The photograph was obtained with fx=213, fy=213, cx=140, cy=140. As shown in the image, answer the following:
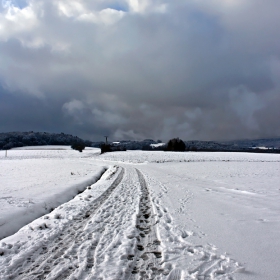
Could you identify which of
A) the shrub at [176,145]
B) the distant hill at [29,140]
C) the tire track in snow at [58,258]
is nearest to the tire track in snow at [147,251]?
→ the tire track in snow at [58,258]

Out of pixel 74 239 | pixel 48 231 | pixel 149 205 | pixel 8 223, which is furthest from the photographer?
pixel 149 205

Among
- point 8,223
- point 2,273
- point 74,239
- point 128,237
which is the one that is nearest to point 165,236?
point 128,237

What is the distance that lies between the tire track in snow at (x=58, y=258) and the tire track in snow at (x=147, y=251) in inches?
40.3

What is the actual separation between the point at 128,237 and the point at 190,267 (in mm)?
2083

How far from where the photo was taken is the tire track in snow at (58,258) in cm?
414

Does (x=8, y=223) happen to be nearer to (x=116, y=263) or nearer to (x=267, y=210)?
(x=116, y=263)

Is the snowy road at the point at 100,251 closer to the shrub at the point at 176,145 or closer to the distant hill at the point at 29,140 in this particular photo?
the shrub at the point at 176,145

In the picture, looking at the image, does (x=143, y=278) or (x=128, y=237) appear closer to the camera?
(x=143, y=278)

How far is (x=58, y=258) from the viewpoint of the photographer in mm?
4762

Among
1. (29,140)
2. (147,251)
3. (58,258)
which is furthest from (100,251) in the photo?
(29,140)

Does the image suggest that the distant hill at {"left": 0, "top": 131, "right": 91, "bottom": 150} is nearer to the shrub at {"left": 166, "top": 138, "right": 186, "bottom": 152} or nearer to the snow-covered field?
the shrub at {"left": 166, "top": 138, "right": 186, "bottom": 152}

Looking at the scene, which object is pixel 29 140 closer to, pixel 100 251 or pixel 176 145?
pixel 176 145

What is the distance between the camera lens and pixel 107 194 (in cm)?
1210

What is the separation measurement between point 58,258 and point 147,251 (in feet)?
6.70
